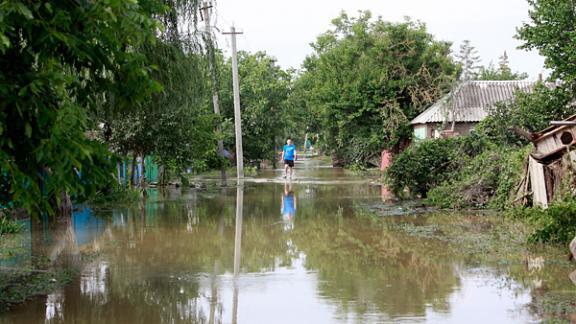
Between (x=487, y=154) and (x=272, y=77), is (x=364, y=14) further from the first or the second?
(x=487, y=154)

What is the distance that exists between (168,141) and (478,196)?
32.1ft

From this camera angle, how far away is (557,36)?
24562 millimetres

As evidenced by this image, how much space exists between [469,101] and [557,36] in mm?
13357

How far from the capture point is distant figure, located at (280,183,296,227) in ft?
62.6

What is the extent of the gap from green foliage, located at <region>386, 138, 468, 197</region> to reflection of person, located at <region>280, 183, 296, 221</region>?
317cm

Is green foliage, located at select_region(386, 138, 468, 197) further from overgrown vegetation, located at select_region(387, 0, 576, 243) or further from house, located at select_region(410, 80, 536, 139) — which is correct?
house, located at select_region(410, 80, 536, 139)

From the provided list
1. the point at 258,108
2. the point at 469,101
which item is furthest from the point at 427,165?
the point at 258,108

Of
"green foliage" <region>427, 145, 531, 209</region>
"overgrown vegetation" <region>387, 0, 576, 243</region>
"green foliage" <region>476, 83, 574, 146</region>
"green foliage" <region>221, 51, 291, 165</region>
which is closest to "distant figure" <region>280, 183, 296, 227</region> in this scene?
"overgrown vegetation" <region>387, 0, 576, 243</region>

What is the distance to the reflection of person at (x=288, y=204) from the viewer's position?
1931cm

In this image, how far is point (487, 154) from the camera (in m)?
20.1

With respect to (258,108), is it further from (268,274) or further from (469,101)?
(268,274)

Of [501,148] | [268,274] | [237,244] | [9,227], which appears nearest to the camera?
[268,274]

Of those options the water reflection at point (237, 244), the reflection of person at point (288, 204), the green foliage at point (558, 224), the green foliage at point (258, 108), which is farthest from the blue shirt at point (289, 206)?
the green foliage at point (258, 108)

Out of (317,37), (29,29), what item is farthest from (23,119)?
(317,37)
